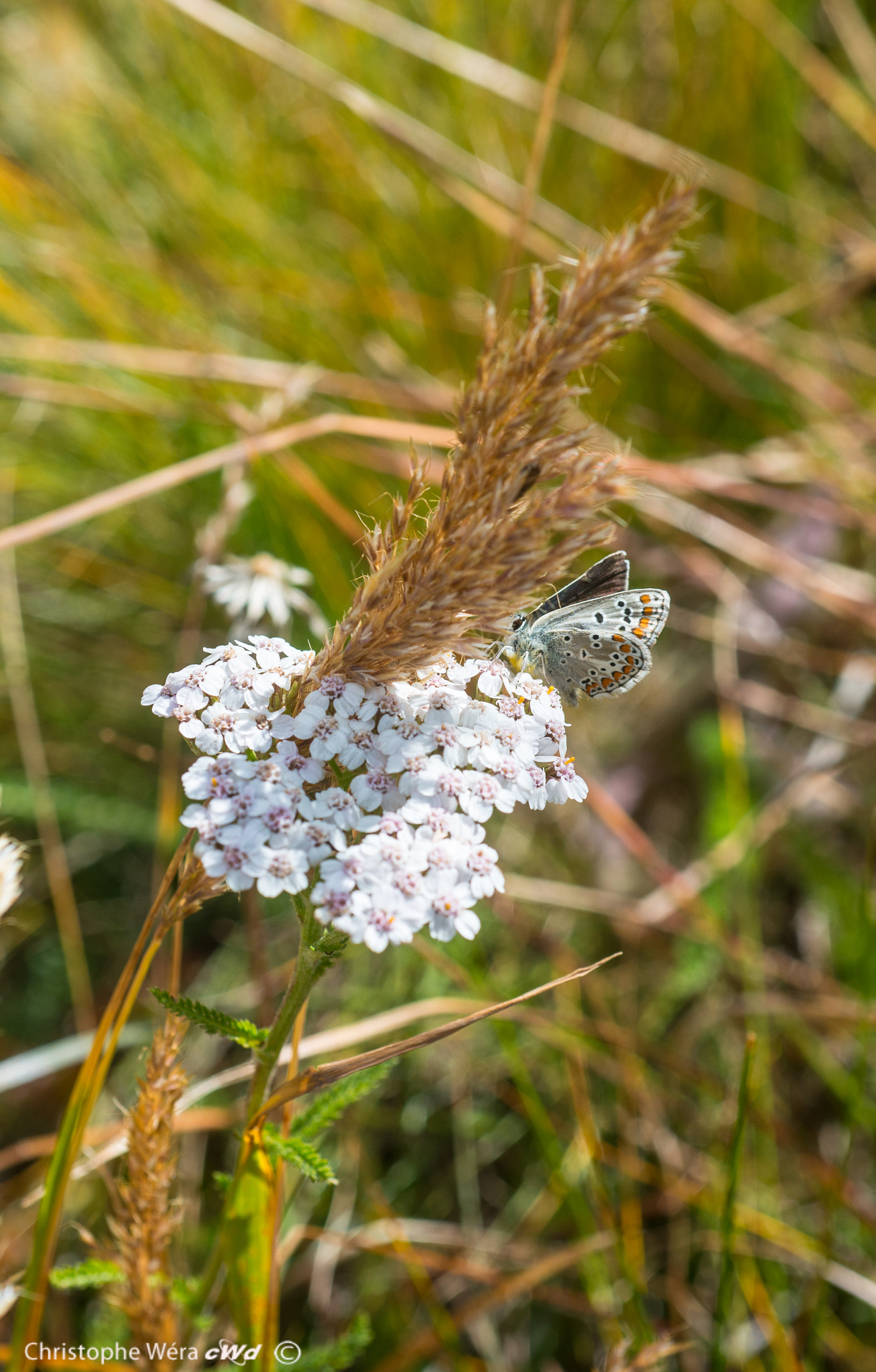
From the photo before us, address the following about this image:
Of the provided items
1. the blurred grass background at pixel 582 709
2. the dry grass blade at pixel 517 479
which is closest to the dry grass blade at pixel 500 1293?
the blurred grass background at pixel 582 709

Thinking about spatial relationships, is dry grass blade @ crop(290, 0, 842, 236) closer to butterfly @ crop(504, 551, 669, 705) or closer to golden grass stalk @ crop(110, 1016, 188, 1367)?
butterfly @ crop(504, 551, 669, 705)

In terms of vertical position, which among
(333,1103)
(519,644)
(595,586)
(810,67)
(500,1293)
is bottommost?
(500,1293)

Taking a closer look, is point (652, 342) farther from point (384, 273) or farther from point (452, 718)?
point (452, 718)

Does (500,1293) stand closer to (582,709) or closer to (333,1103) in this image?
(333,1103)

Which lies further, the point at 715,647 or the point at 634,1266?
the point at 715,647

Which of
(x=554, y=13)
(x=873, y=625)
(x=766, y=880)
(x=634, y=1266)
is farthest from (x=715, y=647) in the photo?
(x=554, y=13)

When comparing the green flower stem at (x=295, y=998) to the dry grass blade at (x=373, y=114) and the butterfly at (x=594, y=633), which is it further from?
the dry grass blade at (x=373, y=114)

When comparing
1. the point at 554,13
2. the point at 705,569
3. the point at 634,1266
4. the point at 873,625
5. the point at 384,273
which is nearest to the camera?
the point at 634,1266

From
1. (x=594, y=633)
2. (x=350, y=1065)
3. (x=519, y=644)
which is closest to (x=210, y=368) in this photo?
(x=519, y=644)

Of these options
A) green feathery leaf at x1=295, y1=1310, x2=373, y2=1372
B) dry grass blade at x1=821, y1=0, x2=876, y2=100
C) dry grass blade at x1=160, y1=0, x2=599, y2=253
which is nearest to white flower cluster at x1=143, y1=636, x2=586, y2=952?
green feathery leaf at x1=295, y1=1310, x2=373, y2=1372
